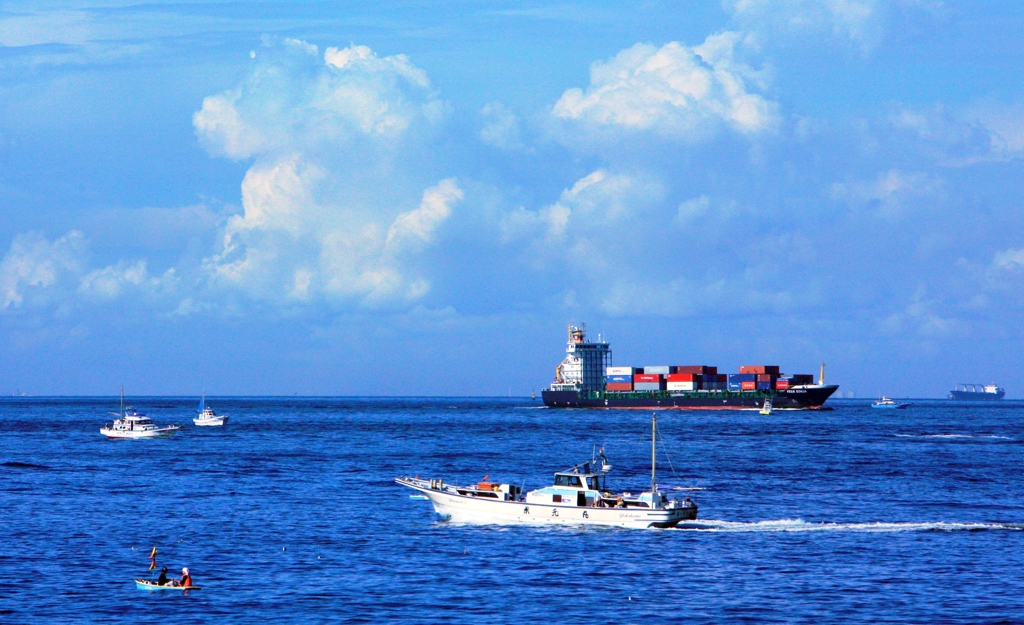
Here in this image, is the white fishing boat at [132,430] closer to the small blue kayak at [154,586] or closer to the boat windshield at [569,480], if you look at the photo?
the boat windshield at [569,480]

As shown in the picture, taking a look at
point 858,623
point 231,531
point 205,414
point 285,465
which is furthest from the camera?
point 205,414

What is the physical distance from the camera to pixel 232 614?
41.7 m

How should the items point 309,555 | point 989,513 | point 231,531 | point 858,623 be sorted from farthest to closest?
point 989,513, point 231,531, point 309,555, point 858,623

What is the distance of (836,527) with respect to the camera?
62938 millimetres

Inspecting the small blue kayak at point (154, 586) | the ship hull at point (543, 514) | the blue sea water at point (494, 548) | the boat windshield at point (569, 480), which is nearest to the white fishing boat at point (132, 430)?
the blue sea water at point (494, 548)

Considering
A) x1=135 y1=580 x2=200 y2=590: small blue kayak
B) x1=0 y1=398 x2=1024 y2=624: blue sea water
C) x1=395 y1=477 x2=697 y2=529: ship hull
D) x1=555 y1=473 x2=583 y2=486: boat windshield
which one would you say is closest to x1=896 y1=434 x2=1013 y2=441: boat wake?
x1=0 y1=398 x2=1024 y2=624: blue sea water

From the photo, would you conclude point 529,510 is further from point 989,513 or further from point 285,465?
point 285,465

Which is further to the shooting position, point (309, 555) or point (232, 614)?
point (309, 555)

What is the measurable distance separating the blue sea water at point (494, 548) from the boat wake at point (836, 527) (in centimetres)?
23

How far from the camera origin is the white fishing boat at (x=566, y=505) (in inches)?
2402

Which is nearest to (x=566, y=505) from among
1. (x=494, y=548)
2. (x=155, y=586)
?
(x=494, y=548)

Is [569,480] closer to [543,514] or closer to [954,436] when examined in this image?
[543,514]

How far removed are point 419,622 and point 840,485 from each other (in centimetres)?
5415

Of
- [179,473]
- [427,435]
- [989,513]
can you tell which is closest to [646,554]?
[989,513]
